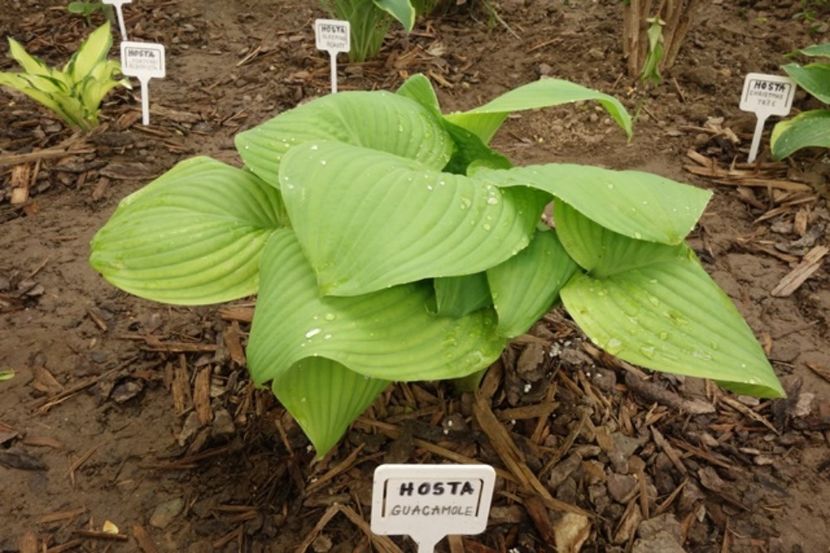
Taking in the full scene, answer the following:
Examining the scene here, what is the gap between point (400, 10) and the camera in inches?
92.0

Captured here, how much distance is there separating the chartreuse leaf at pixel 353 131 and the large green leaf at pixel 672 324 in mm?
351

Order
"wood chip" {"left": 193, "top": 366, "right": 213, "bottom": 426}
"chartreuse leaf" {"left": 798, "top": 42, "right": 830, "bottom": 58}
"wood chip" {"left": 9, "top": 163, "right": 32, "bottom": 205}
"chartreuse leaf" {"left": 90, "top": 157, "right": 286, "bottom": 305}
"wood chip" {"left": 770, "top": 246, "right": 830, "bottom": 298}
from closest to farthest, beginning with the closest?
"chartreuse leaf" {"left": 90, "top": 157, "right": 286, "bottom": 305} < "wood chip" {"left": 193, "top": 366, "right": 213, "bottom": 426} < "wood chip" {"left": 770, "top": 246, "right": 830, "bottom": 298} < "wood chip" {"left": 9, "top": 163, "right": 32, "bottom": 205} < "chartreuse leaf" {"left": 798, "top": 42, "right": 830, "bottom": 58}

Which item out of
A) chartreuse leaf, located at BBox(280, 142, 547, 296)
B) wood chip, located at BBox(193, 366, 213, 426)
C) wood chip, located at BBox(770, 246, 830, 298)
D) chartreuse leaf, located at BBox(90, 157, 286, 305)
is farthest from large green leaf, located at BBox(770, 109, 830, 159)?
wood chip, located at BBox(193, 366, 213, 426)

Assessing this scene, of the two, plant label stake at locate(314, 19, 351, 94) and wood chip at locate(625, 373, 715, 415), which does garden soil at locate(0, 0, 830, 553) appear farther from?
plant label stake at locate(314, 19, 351, 94)

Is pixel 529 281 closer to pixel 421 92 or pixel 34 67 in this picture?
pixel 421 92

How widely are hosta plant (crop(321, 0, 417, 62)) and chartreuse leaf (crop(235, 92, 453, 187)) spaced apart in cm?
125

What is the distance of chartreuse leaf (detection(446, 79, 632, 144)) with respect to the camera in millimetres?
1153

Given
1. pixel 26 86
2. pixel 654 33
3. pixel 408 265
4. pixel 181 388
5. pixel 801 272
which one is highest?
pixel 654 33

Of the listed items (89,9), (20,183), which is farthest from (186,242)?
(89,9)

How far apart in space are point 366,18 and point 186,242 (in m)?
1.73

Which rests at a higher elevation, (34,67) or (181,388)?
(34,67)

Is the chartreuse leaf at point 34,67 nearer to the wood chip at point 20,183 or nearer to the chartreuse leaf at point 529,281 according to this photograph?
the wood chip at point 20,183

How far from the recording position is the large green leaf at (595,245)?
3.38ft

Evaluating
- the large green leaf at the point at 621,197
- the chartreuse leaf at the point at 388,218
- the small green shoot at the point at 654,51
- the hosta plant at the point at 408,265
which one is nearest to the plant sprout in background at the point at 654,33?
the small green shoot at the point at 654,51
